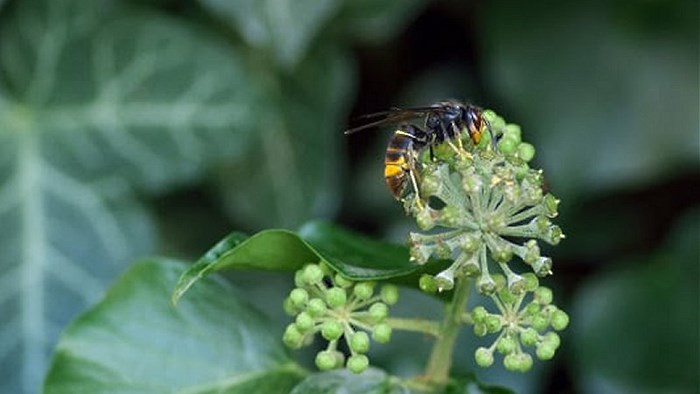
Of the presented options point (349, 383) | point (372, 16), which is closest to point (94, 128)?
point (372, 16)

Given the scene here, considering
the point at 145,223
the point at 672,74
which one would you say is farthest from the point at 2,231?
the point at 672,74

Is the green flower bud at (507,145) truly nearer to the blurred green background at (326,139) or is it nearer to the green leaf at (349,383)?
the green leaf at (349,383)

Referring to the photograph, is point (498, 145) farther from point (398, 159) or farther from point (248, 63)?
point (248, 63)

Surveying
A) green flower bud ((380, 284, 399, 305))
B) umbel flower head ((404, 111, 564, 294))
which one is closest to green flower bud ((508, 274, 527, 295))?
umbel flower head ((404, 111, 564, 294))

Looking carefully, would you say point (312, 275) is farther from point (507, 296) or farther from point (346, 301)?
point (507, 296)

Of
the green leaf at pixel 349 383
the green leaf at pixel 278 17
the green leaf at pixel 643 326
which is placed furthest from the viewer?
the green leaf at pixel 643 326

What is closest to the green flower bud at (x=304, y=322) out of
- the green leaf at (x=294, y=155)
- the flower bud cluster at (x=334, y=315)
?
the flower bud cluster at (x=334, y=315)
